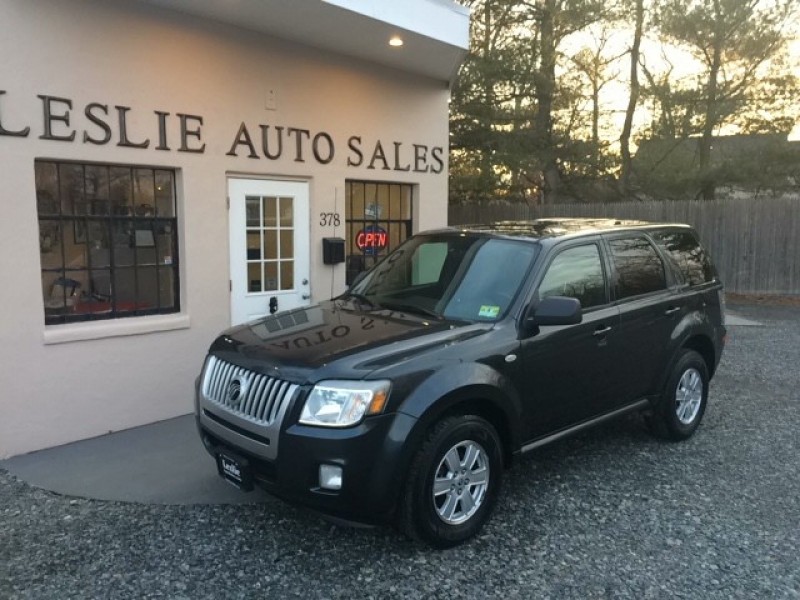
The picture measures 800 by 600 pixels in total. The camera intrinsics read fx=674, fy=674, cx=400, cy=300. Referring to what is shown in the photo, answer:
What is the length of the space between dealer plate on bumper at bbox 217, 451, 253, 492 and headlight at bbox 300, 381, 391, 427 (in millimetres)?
508

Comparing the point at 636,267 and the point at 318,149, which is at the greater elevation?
the point at 318,149

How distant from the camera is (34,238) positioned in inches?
212

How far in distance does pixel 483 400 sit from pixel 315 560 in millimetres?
1320

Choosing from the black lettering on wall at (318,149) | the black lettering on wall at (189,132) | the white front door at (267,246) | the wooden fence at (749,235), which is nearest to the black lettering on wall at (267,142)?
the white front door at (267,246)

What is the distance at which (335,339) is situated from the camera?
398cm

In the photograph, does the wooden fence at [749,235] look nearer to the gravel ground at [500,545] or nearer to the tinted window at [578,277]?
the gravel ground at [500,545]

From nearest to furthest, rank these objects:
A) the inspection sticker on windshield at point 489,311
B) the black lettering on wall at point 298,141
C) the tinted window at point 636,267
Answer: the inspection sticker on windshield at point 489,311 < the tinted window at point 636,267 < the black lettering on wall at point 298,141

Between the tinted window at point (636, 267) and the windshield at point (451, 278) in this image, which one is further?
the tinted window at point (636, 267)

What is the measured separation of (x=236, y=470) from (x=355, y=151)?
4842mm

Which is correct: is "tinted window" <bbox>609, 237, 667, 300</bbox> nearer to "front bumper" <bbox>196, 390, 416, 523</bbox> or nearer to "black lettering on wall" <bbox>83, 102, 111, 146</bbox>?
"front bumper" <bbox>196, 390, 416, 523</bbox>

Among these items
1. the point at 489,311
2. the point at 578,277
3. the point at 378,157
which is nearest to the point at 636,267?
the point at 578,277

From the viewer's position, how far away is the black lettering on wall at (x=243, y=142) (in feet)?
21.8

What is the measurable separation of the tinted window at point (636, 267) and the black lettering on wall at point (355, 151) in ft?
11.7

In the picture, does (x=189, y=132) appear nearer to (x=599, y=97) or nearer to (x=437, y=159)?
(x=437, y=159)
